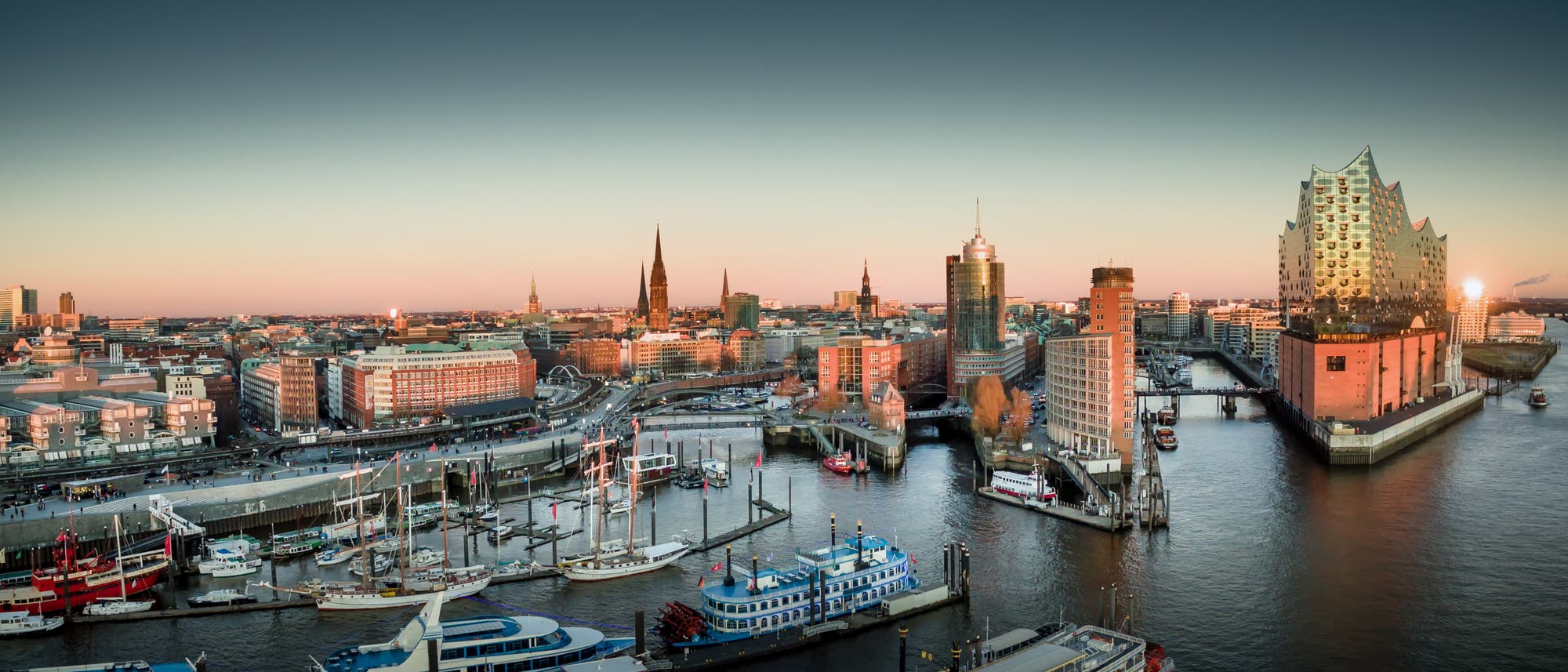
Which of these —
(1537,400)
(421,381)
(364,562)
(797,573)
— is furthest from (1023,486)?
(1537,400)

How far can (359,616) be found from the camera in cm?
2145

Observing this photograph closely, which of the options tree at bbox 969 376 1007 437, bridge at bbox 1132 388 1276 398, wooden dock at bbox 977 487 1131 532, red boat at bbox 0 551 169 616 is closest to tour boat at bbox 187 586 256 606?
red boat at bbox 0 551 169 616

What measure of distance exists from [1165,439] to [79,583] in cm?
3752

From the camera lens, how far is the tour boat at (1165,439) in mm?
41659

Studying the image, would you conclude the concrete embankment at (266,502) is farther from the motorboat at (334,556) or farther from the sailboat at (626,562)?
the sailboat at (626,562)

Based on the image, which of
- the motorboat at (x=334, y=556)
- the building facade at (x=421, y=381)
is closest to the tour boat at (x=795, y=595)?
the motorboat at (x=334, y=556)

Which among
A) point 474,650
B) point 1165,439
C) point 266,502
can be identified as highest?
point 1165,439

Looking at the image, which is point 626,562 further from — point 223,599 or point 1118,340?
point 1118,340

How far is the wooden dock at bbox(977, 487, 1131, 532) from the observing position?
2777 cm

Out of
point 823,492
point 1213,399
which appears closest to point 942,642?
point 823,492

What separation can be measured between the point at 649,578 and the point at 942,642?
7848 mm

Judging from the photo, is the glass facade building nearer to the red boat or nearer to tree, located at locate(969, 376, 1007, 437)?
tree, located at locate(969, 376, 1007, 437)

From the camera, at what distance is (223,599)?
21.9 meters

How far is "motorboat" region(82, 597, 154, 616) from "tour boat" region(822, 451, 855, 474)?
76.2ft
